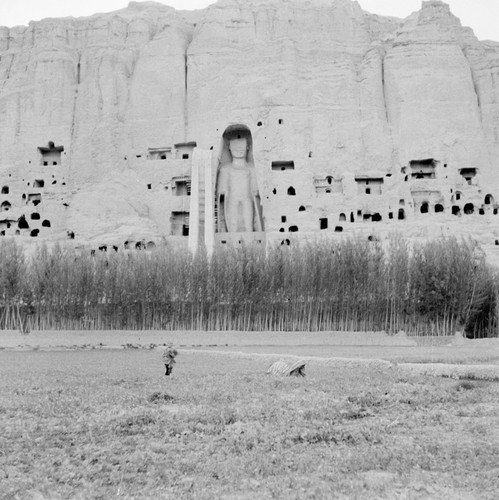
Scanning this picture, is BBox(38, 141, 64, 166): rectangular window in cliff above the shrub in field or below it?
above

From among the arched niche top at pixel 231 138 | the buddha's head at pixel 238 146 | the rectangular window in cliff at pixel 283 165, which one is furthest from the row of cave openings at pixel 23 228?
the rectangular window in cliff at pixel 283 165

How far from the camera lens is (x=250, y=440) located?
7.32m

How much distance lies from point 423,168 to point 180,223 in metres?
20.8

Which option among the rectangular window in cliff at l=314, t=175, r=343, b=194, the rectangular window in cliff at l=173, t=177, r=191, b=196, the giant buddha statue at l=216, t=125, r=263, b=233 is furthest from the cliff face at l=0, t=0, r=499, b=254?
the giant buddha statue at l=216, t=125, r=263, b=233

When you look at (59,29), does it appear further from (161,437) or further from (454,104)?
(161,437)

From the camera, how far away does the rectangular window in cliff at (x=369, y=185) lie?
51344 mm

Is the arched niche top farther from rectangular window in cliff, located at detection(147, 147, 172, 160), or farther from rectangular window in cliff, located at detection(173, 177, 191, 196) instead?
rectangular window in cliff, located at detection(147, 147, 172, 160)

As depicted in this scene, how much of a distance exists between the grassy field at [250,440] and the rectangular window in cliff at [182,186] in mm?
41139

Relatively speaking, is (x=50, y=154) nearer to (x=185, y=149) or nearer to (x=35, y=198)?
(x=35, y=198)

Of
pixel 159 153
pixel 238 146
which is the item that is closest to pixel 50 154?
pixel 159 153

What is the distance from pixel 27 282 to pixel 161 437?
2967 centimetres

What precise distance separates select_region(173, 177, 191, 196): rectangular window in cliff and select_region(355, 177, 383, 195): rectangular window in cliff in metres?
14.0

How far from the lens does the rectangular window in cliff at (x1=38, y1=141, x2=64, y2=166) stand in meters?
56.0

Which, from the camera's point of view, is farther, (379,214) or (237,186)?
(237,186)
